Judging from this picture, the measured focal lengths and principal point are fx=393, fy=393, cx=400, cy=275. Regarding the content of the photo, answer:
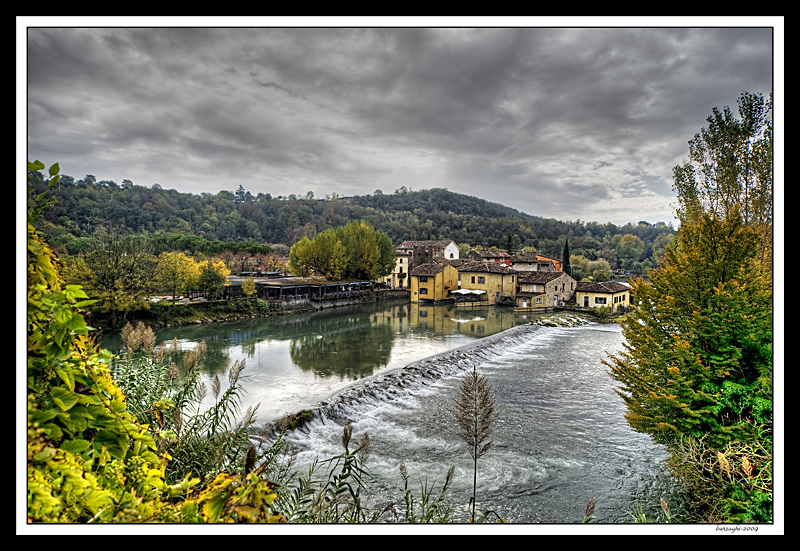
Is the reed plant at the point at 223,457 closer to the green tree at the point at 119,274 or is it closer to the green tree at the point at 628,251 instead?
the green tree at the point at 119,274

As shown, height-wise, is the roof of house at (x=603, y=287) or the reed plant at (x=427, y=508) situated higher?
the roof of house at (x=603, y=287)

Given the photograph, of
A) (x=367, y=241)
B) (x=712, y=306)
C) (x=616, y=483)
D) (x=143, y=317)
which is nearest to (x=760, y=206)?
(x=712, y=306)

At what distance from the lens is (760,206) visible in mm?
4598

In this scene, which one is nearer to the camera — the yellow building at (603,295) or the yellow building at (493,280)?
the yellow building at (603,295)

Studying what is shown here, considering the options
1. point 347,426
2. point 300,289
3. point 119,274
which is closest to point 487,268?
point 300,289

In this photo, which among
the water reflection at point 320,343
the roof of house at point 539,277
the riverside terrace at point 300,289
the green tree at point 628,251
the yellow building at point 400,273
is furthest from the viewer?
the yellow building at point 400,273

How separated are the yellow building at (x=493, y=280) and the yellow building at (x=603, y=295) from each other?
4629 mm

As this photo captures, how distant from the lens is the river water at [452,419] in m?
5.08

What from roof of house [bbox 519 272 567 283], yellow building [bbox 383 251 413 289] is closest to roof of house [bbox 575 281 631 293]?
roof of house [bbox 519 272 567 283]

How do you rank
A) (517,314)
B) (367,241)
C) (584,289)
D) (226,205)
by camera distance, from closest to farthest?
(517,314)
(584,289)
(367,241)
(226,205)

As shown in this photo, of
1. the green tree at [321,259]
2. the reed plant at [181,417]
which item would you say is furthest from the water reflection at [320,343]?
the green tree at [321,259]

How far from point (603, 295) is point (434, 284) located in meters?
12.3

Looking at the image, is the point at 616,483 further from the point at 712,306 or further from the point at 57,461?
the point at 57,461
